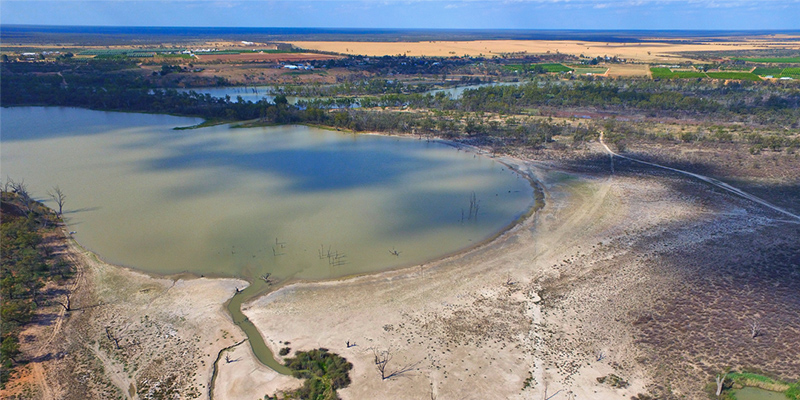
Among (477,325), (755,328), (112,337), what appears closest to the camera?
(112,337)

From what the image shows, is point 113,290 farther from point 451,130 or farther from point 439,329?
point 451,130

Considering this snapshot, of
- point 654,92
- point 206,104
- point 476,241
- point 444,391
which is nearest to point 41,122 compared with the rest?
point 206,104

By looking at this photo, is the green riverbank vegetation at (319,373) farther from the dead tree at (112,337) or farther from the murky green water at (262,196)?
the dead tree at (112,337)

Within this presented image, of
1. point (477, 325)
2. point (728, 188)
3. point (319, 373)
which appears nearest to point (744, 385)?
point (477, 325)

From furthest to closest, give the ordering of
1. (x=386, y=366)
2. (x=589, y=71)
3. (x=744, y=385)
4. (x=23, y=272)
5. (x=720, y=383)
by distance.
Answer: (x=589, y=71)
(x=23, y=272)
(x=386, y=366)
(x=744, y=385)
(x=720, y=383)

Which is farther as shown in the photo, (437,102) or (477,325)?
(437,102)

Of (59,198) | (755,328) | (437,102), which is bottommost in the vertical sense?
(755,328)

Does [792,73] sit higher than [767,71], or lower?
lower

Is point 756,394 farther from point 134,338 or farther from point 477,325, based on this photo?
point 134,338
